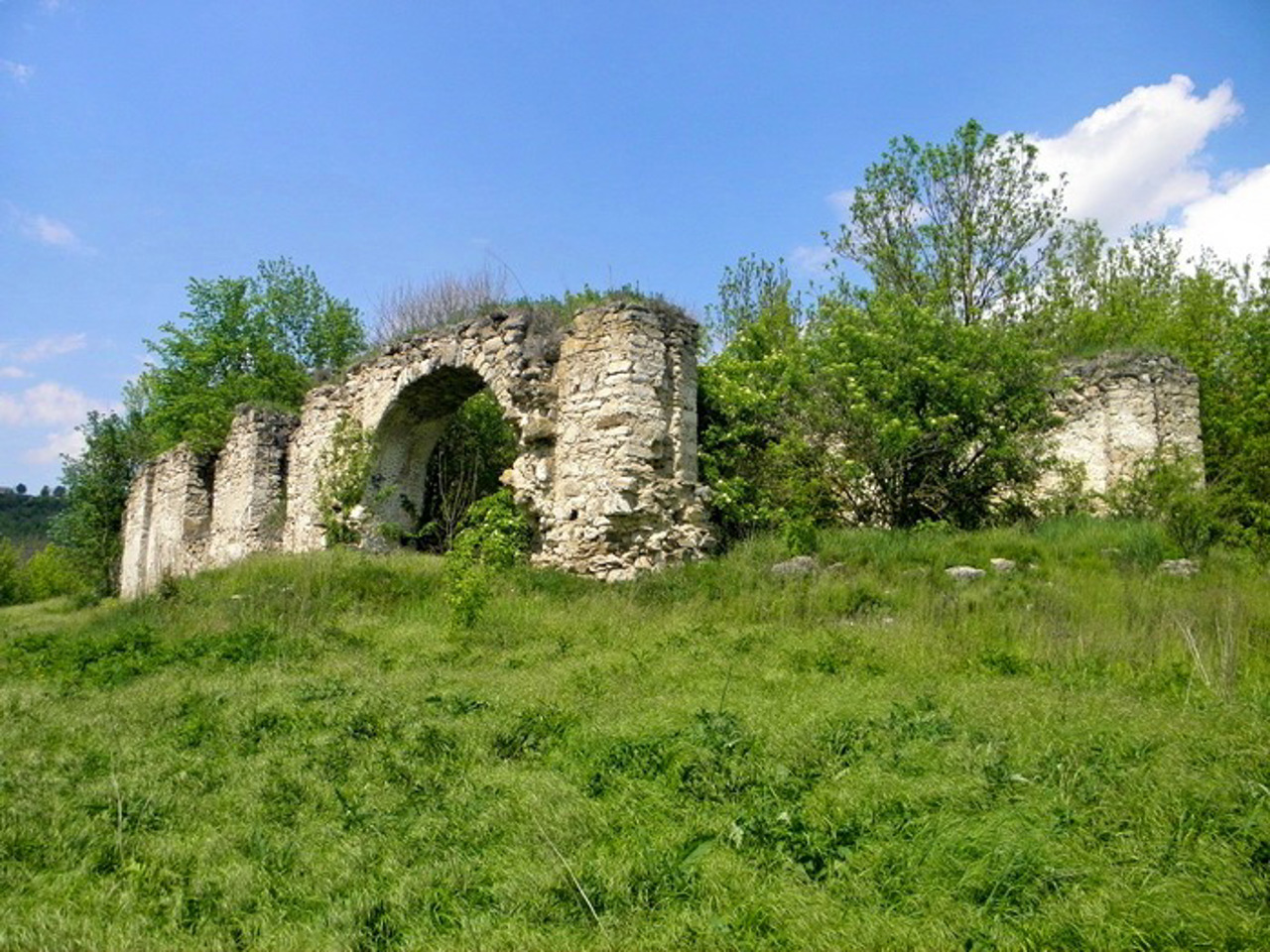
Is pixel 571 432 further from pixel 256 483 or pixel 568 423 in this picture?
pixel 256 483

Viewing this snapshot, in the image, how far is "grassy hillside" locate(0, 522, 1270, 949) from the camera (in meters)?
2.86

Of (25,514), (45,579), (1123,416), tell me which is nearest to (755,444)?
(1123,416)

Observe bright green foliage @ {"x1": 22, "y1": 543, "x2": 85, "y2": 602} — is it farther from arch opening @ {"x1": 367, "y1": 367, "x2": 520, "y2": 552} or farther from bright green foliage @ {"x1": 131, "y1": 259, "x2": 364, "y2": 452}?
arch opening @ {"x1": 367, "y1": 367, "x2": 520, "y2": 552}

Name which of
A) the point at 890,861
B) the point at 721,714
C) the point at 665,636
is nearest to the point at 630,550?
the point at 665,636

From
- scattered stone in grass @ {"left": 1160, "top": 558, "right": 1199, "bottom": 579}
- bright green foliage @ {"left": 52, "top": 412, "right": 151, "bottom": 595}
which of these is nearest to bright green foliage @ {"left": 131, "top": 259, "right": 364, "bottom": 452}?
bright green foliage @ {"left": 52, "top": 412, "right": 151, "bottom": 595}

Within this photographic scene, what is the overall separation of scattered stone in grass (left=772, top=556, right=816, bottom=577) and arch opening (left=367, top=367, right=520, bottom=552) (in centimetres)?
529

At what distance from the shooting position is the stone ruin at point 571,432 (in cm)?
1034

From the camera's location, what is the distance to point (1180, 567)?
8789 millimetres

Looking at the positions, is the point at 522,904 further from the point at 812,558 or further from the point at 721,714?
the point at 812,558

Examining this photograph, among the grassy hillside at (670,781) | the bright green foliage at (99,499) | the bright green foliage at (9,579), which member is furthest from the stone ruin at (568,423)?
the bright green foliage at (9,579)

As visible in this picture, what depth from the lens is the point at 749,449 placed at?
11.6 m

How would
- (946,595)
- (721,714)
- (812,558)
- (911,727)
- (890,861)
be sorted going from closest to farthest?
(890,861) < (911,727) < (721,714) < (946,595) < (812,558)

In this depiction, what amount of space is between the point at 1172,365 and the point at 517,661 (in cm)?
1148

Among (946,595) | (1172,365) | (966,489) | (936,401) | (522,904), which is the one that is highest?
(1172,365)
